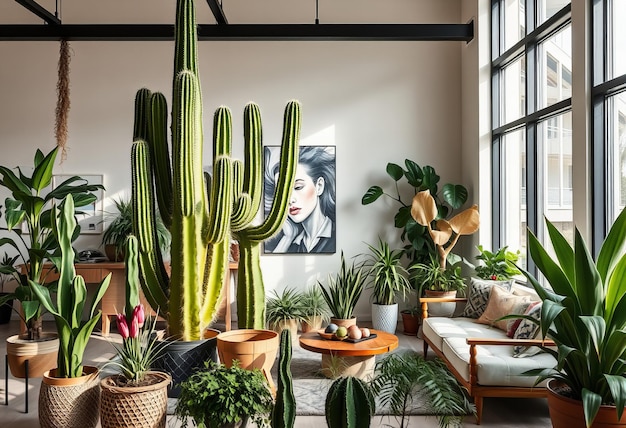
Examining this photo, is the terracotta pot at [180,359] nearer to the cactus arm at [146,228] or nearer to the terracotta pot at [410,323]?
the cactus arm at [146,228]

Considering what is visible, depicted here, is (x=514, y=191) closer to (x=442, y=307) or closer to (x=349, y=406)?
(x=442, y=307)

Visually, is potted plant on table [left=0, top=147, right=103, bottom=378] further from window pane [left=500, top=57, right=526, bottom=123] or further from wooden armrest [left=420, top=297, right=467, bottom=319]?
window pane [left=500, top=57, right=526, bottom=123]

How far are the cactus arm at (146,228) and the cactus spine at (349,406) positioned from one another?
223cm

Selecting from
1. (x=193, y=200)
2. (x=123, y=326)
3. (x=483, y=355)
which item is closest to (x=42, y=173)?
(x=193, y=200)

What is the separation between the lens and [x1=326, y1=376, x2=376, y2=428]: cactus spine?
94.4 inches

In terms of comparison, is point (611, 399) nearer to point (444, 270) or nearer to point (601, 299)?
point (601, 299)

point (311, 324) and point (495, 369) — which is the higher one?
point (495, 369)

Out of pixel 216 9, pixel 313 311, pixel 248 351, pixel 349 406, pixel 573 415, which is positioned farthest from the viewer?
pixel 313 311

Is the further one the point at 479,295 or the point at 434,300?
the point at 434,300

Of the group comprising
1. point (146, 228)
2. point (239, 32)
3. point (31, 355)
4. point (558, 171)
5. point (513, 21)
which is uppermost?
point (513, 21)

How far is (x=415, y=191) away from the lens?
7.34 meters

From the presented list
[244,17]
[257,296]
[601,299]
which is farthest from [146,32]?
[601,299]

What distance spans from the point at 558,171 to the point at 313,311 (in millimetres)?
2894

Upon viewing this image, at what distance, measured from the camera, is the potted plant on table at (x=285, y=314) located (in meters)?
6.22
